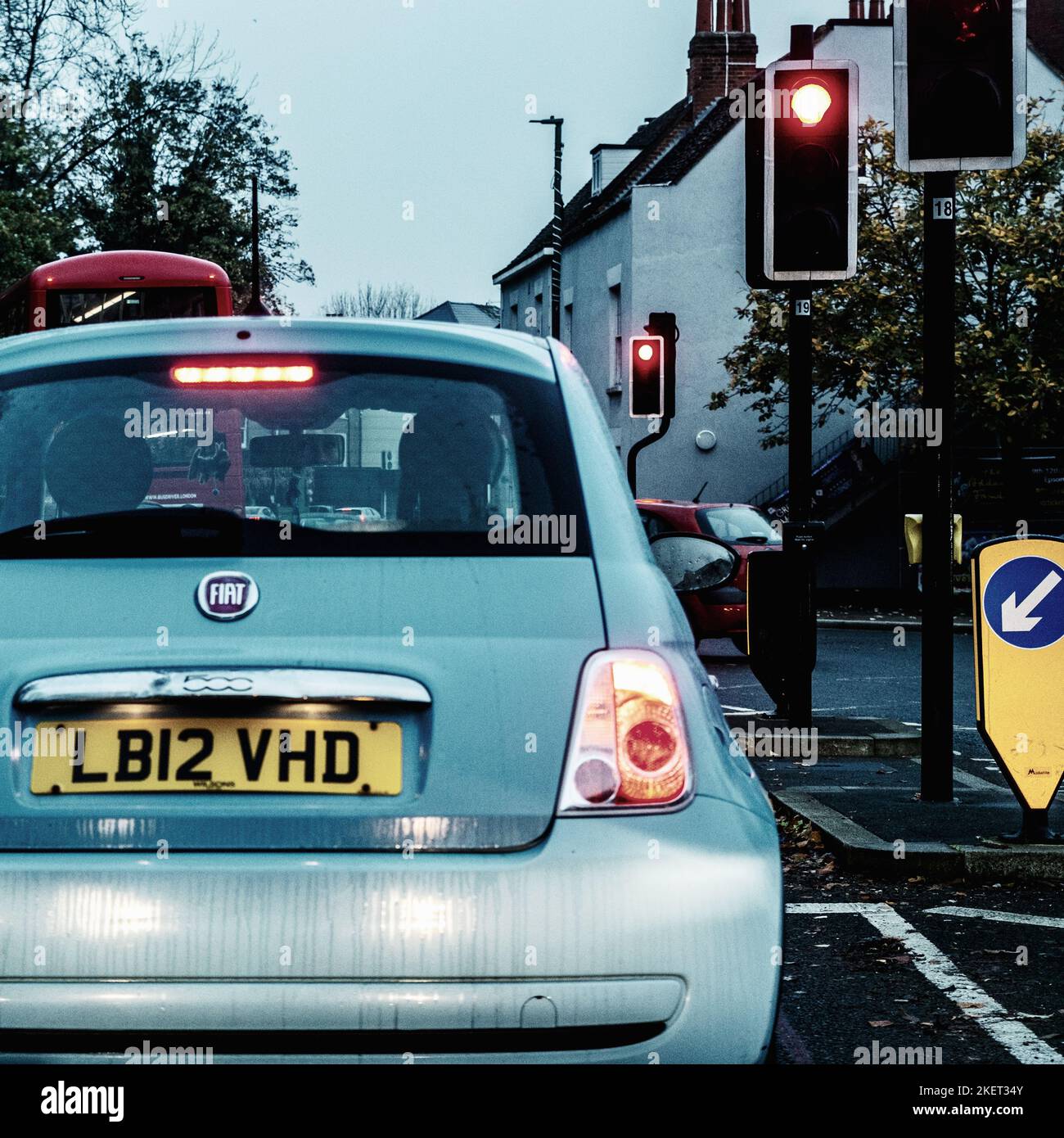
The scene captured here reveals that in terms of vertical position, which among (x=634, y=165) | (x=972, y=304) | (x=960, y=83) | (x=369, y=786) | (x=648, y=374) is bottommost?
(x=369, y=786)

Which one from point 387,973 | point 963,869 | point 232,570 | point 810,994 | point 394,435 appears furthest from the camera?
point 963,869

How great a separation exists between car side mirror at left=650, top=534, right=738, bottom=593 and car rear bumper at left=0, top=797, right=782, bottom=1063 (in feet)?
4.87

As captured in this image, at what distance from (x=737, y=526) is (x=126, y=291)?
23.1 feet

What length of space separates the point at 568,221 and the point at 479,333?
40537mm

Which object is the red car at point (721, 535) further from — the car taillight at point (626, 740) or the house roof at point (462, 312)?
the house roof at point (462, 312)

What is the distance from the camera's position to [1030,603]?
6.86m

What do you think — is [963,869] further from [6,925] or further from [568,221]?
[568,221]

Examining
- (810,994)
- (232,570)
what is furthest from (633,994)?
(810,994)

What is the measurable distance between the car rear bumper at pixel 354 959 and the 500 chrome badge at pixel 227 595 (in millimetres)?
385

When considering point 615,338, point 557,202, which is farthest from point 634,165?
point 557,202

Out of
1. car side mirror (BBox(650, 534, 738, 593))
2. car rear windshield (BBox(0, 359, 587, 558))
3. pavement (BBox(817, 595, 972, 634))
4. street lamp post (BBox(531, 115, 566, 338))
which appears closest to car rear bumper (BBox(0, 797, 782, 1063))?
car rear windshield (BBox(0, 359, 587, 558))

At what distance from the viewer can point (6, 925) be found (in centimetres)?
268

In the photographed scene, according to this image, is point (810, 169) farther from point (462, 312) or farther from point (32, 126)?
point (462, 312)

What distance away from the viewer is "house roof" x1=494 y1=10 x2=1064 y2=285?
33.3 m
